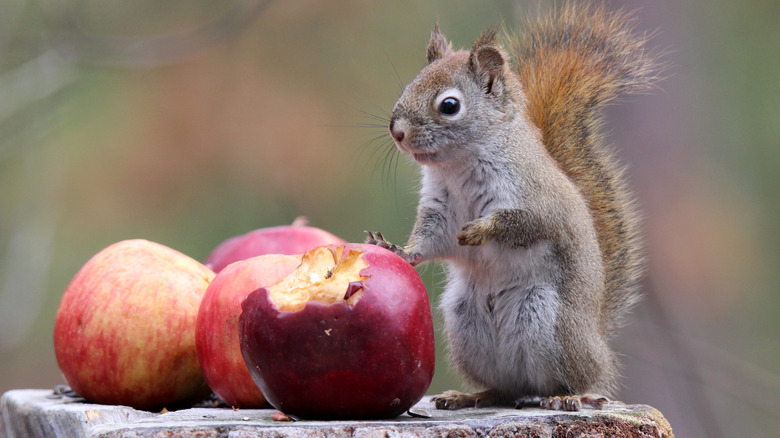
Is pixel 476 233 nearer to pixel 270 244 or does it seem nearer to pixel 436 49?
pixel 436 49

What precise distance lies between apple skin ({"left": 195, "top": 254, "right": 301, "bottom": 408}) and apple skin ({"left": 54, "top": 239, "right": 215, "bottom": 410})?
0.11 meters

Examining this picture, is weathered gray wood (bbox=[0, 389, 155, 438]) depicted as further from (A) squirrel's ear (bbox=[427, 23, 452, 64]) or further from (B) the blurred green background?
(B) the blurred green background

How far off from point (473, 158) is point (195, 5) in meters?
3.92

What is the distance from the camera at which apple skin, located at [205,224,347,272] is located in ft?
7.69

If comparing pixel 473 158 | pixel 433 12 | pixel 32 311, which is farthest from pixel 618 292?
pixel 32 311

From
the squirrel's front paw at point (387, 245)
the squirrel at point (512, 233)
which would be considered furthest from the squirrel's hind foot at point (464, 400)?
the squirrel's front paw at point (387, 245)

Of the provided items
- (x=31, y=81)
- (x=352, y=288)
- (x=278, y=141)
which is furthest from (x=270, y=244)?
(x=31, y=81)

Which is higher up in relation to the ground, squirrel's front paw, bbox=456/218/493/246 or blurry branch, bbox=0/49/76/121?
blurry branch, bbox=0/49/76/121

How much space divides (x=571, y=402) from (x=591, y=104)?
2.89 feet

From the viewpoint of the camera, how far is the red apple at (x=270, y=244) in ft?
7.69

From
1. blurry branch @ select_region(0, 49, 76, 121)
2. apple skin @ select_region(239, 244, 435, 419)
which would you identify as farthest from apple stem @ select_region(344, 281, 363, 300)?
blurry branch @ select_region(0, 49, 76, 121)

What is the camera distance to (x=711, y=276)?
4.16 metres

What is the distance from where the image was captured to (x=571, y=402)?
66.2 inches

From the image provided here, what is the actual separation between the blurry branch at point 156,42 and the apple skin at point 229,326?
10.4 feet
